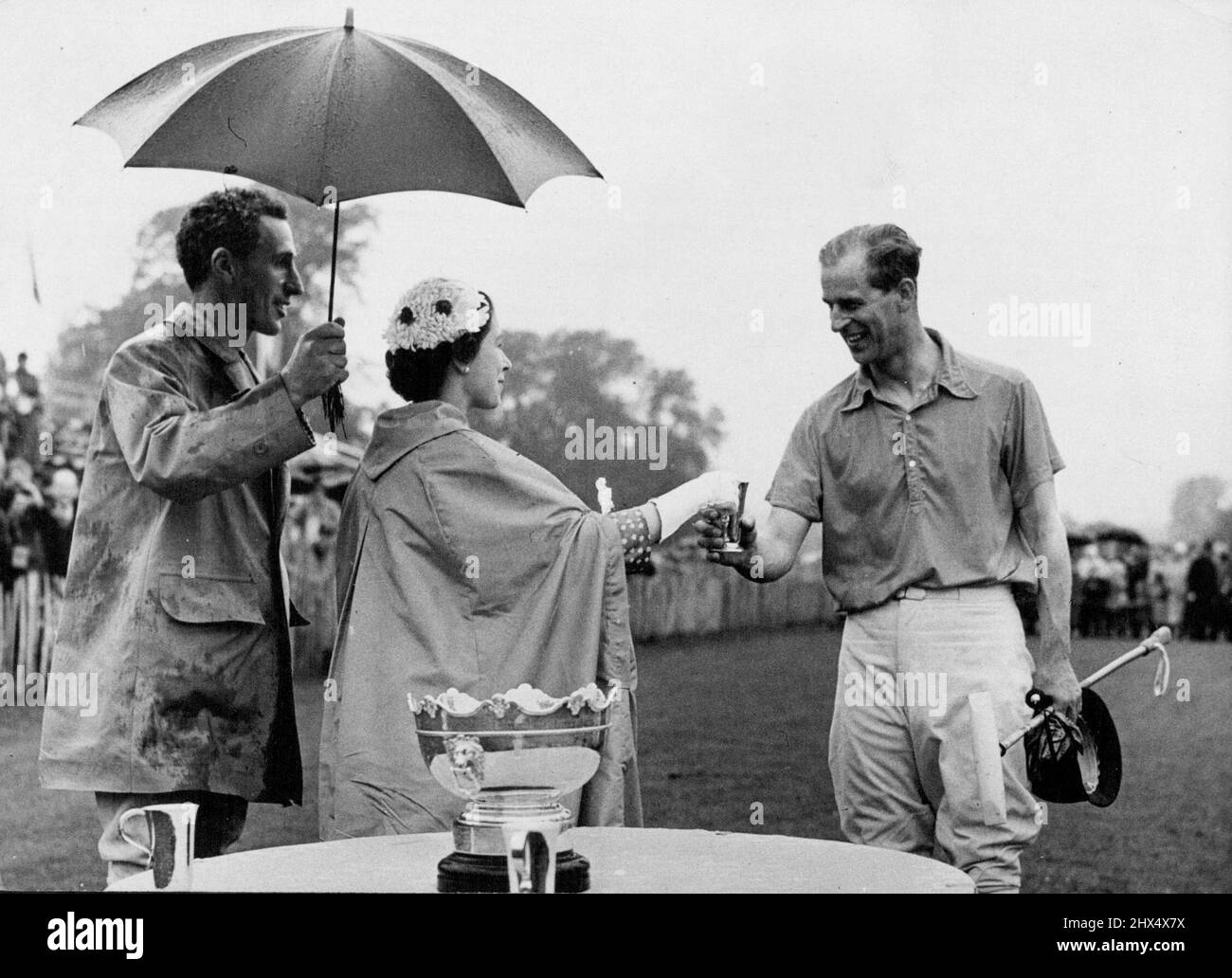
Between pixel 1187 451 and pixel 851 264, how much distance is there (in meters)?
1.63

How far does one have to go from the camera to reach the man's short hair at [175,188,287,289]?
3.87m

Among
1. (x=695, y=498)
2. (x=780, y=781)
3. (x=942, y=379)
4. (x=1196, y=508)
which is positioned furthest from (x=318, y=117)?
(x=1196, y=508)

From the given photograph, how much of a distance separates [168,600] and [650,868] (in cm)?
141

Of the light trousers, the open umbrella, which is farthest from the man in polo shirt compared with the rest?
the open umbrella

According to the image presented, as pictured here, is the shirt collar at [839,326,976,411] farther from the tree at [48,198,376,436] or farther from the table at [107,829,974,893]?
the tree at [48,198,376,436]

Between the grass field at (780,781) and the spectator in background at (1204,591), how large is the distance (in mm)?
132

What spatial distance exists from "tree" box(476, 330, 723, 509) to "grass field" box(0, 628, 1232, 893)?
3.43 ft

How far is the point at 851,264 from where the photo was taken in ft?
12.7

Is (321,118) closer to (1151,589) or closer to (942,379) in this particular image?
(942,379)

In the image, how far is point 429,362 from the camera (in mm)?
3822
